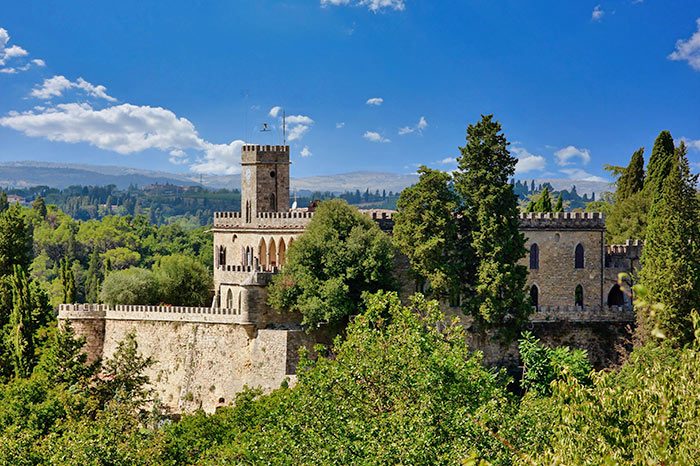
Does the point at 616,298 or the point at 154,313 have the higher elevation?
the point at 616,298

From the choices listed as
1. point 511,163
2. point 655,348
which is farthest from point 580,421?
point 511,163

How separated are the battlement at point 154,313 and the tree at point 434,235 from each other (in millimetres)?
8477

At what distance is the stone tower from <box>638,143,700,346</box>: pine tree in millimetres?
20210

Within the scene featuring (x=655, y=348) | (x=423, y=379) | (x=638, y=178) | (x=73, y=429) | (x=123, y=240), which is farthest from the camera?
(x=123, y=240)

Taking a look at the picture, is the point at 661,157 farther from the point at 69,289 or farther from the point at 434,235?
the point at 69,289

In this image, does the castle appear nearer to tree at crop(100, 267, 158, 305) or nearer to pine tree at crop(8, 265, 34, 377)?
tree at crop(100, 267, 158, 305)

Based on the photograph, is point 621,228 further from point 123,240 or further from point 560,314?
point 123,240

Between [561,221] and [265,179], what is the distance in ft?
53.3

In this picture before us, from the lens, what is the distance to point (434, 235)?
42031mm

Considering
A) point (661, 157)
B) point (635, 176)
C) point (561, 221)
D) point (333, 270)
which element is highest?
point (661, 157)

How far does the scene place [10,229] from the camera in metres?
51.8

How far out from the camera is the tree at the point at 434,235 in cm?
4178

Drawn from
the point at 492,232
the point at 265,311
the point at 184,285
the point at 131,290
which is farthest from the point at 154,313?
the point at 492,232

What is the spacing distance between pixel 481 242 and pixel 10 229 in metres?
26.8
